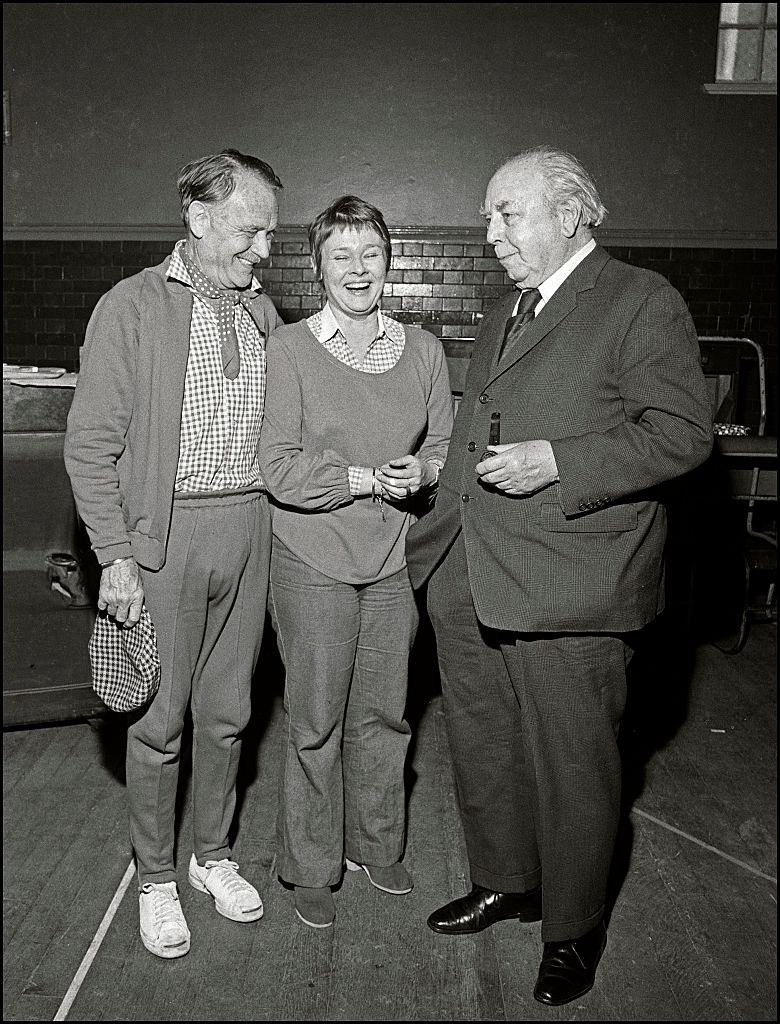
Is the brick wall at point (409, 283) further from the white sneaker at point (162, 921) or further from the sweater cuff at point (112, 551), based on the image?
the white sneaker at point (162, 921)

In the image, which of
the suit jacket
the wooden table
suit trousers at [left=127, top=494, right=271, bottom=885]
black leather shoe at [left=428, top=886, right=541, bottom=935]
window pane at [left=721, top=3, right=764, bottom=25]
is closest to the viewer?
the suit jacket

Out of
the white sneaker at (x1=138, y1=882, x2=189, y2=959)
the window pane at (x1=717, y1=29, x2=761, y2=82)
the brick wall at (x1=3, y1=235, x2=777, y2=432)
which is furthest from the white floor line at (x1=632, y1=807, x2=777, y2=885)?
the window pane at (x1=717, y1=29, x2=761, y2=82)

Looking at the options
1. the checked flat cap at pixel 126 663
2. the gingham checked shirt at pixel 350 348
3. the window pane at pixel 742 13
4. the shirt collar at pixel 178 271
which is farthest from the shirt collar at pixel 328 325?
the window pane at pixel 742 13

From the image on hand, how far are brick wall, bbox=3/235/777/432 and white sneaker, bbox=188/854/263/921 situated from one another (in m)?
5.46

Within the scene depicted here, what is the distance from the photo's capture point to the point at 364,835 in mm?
2738

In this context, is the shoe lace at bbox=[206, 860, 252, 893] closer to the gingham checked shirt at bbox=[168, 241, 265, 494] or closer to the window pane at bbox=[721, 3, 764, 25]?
the gingham checked shirt at bbox=[168, 241, 265, 494]

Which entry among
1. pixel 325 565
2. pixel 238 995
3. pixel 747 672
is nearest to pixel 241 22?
pixel 747 672

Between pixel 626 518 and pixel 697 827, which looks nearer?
pixel 626 518

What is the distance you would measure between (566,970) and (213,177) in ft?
6.73

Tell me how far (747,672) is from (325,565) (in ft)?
10.2

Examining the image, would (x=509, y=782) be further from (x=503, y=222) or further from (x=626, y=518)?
(x=503, y=222)

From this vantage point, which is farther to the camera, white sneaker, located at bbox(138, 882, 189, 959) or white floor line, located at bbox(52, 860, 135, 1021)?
white sneaker, located at bbox(138, 882, 189, 959)

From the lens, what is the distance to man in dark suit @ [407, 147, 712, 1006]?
6.75ft

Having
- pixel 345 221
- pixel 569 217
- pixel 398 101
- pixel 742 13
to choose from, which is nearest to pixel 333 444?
pixel 345 221
